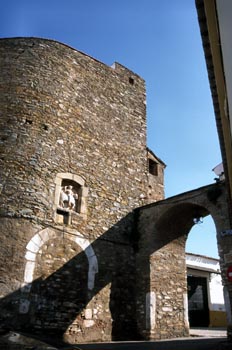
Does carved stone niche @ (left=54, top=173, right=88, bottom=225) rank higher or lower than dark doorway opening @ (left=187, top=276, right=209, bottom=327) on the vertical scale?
higher

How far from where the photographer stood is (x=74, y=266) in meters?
8.55

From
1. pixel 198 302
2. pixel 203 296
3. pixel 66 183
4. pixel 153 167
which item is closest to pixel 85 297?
pixel 66 183

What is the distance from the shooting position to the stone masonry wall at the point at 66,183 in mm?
7812

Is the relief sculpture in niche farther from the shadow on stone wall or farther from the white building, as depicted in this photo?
the white building

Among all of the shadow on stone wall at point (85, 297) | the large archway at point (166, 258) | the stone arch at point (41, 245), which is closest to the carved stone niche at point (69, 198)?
the stone arch at point (41, 245)

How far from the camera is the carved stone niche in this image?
8.85m

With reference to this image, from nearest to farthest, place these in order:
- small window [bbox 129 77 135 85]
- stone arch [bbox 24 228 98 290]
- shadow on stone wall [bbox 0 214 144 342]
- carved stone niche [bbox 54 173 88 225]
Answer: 1. shadow on stone wall [bbox 0 214 144 342]
2. stone arch [bbox 24 228 98 290]
3. carved stone niche [bbox 54 173 88 225]
4. small window [bbox 129 77 135 85]

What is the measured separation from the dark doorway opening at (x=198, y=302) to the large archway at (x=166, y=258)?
7.63m

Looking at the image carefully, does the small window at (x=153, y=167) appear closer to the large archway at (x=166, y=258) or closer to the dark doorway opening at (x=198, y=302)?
the large archway at (x=166, y=258)

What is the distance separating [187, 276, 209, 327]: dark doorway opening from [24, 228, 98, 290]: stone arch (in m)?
9.59

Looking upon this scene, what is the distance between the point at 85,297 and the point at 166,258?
2733mm

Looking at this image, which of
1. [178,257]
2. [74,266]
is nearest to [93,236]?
[74,266]

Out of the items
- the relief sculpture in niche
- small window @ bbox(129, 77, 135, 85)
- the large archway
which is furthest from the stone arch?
small window @ bbox(129, 77, 135, 85)

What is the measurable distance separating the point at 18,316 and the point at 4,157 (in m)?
3.79
